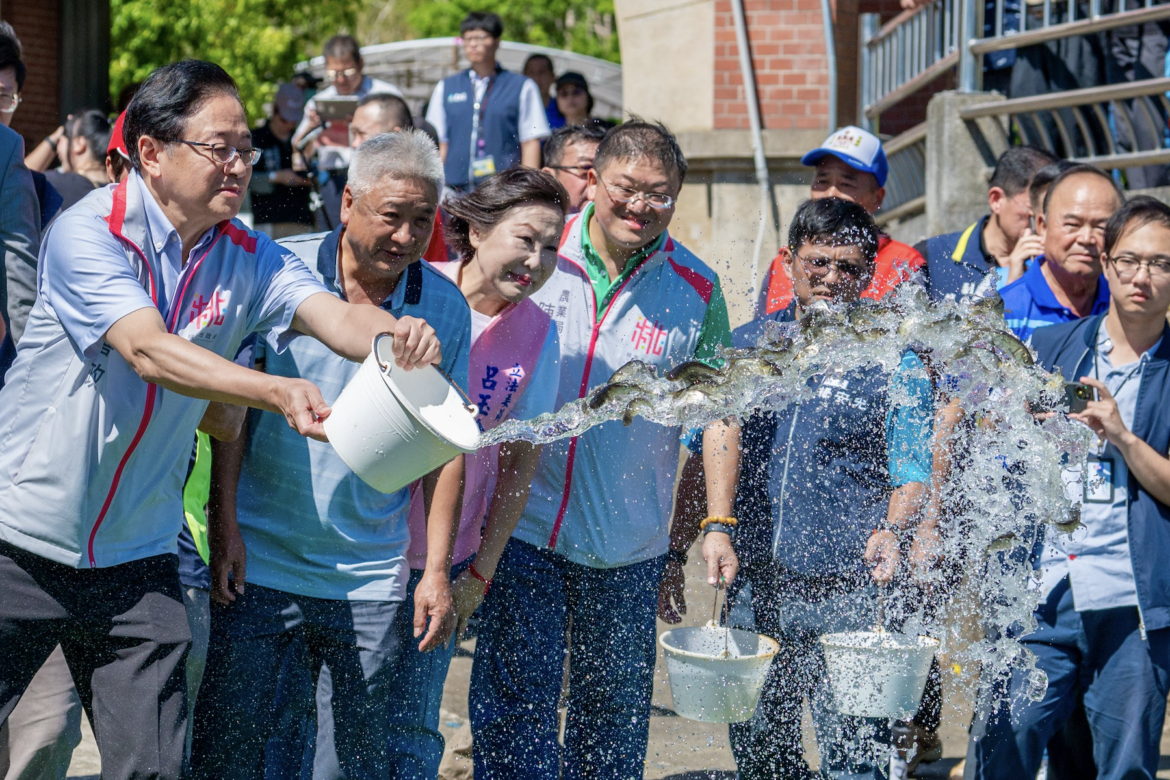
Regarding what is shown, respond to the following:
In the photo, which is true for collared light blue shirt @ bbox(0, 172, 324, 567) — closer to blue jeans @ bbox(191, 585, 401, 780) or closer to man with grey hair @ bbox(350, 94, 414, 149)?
blue jeans @ bbox(191, 585, 401, 780)

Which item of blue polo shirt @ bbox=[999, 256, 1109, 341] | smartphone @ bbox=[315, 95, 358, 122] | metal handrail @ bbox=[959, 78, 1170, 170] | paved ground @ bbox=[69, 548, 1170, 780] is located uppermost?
smartphone @ bbox=[315, 95, 358, 122]

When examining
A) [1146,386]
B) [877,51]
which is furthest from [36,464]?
[877,51]

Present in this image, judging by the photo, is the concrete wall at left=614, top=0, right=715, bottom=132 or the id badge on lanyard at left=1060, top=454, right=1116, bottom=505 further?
the concrete wall at left=614, top=0, right=715, bottom=132

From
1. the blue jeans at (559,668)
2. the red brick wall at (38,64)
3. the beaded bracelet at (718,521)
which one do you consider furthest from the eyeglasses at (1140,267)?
the red brick wall at (38,64)

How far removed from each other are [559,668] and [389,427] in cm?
154

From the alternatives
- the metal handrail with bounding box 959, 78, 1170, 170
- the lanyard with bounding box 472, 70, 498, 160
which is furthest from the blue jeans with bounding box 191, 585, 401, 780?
the lanyard with bounding box 472, 70, 498, 160

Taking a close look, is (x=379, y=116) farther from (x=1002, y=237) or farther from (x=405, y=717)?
(x=405, y=717)

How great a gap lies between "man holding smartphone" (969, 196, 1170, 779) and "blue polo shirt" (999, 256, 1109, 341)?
1.15 ft

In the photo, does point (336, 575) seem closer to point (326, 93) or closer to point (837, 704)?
point (837, 704)

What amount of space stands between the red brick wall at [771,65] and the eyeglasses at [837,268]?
A: 5659mm

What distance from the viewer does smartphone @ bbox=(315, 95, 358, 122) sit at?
830cm

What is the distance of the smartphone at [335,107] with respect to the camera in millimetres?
8305

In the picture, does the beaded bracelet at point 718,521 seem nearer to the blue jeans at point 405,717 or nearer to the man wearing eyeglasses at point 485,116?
the blue jeans at point 405,717

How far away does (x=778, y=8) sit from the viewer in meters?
9.85
